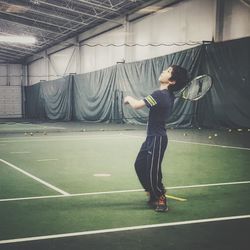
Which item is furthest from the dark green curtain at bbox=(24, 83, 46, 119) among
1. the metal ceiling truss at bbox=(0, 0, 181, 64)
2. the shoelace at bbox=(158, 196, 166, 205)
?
the shoelace at bbox=(158, 196, 166, 205)

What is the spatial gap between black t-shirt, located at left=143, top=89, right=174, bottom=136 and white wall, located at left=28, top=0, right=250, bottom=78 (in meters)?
11.8

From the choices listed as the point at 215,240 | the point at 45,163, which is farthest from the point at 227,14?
the point at 215,240

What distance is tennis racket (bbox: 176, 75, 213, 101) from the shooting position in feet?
19.1

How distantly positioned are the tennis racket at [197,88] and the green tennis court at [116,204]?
3.83 ft

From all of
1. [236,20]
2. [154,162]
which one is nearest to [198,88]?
[154,162]

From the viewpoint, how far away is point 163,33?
1955 cm

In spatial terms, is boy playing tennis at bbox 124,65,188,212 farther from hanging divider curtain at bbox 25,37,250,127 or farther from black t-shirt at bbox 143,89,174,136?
hanging divider curtain at bbox 25,37,250,127

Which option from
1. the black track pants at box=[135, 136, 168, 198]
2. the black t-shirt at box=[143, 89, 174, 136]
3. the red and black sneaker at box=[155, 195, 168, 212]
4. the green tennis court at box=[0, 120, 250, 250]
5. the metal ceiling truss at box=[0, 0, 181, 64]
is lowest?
the green tennis court at box=[0, 120, 250, 250]

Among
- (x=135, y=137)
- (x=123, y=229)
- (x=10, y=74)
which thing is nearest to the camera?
(x=123, y=229)

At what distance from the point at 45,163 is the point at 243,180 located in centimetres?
342

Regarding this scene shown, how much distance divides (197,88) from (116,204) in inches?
101

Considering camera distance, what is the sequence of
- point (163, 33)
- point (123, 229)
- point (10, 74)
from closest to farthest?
point (123, 229)
point (163, 33)
point (10, 74)

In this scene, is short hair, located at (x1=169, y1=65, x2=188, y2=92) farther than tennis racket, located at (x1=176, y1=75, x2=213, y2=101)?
No

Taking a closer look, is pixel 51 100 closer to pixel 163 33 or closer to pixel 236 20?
pixel 163 33
